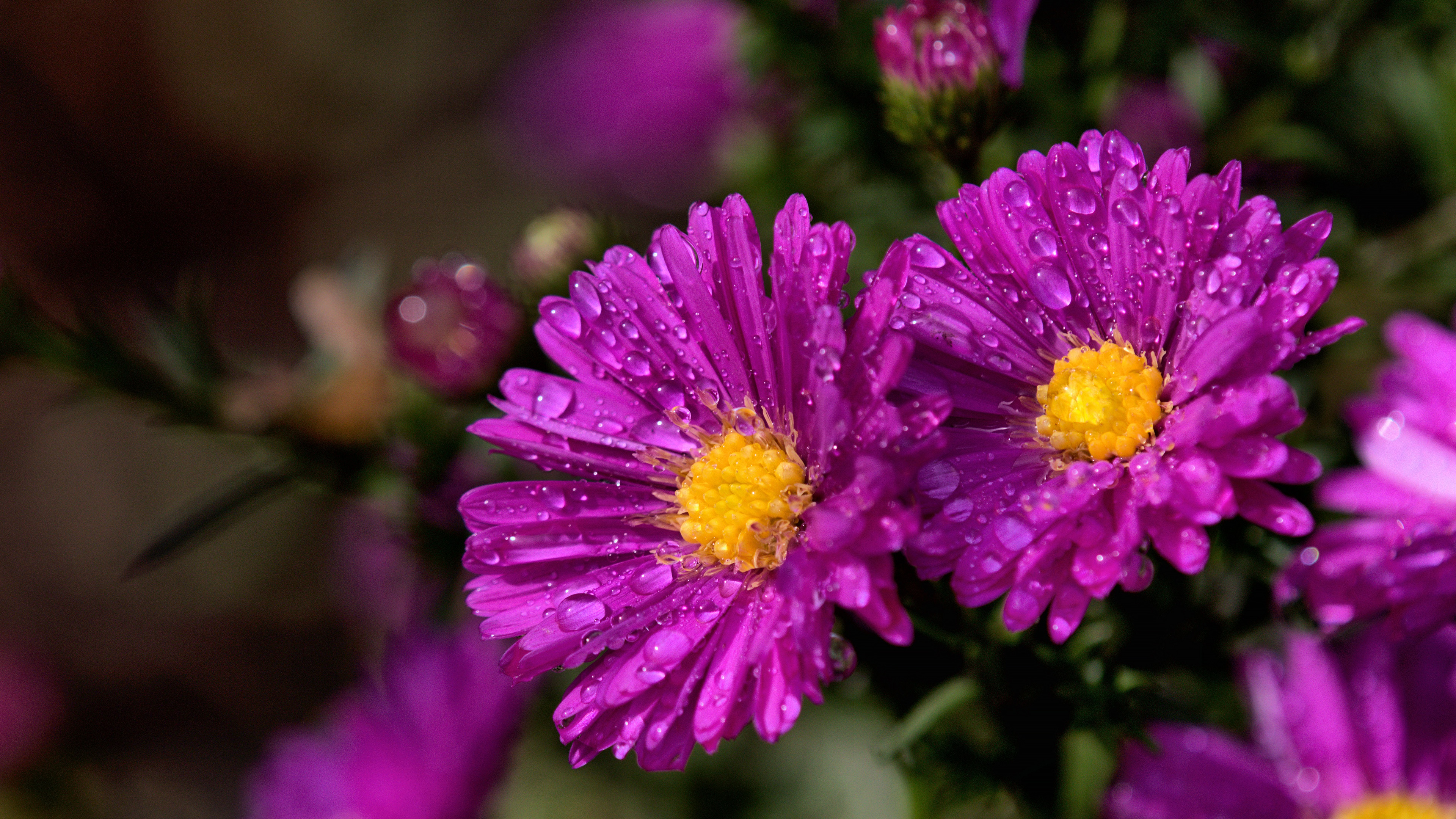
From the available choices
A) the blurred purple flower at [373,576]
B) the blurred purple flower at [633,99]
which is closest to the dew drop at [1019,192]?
the blurred purple flower at [373,576]

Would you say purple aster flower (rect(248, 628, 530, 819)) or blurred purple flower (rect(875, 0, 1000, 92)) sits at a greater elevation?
blurred purple flower (rect(875, 0, 1000, 92))

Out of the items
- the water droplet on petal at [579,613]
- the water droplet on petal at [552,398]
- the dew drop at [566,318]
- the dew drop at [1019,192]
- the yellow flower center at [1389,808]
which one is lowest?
the yellow flower center at [1389,808]

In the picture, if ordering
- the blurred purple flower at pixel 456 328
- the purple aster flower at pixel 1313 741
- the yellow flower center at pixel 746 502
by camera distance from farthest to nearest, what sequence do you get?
the blurred purple flower at pixel 456 328 < the purple aster flower at pixel 1313 741 < the yellow flower center at pixel 746 502

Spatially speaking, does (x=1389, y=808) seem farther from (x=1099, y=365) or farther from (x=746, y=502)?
(x=746, y=502)

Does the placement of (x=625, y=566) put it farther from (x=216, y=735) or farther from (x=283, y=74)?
(x=283, y=74)

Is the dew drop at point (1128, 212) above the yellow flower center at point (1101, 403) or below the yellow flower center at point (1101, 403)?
above

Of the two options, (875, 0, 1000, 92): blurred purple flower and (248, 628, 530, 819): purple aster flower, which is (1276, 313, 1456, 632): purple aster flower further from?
(248, 628, 530, 819): purple aster flower

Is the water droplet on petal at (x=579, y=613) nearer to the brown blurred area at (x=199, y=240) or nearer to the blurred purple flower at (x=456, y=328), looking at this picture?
the blurred purple flower at (x=456, y=328)

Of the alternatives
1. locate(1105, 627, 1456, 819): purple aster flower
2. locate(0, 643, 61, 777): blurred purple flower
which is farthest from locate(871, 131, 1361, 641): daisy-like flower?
locate(0, 643, 61, 777): blurred purple flower
